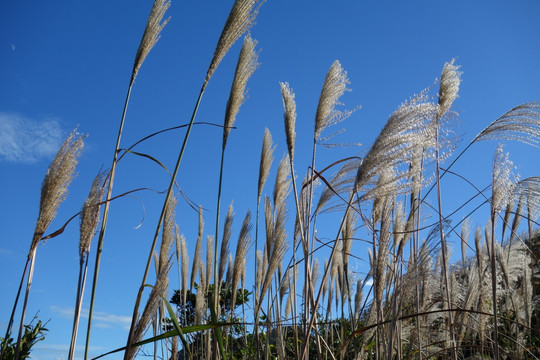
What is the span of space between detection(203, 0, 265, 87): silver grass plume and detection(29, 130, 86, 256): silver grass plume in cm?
81

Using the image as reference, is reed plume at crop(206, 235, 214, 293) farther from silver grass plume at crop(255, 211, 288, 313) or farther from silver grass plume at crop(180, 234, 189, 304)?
silver grass plume at crop(255, 211, 288, 313)

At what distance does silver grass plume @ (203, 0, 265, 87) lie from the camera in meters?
2.08

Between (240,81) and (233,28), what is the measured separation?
0.58 meters

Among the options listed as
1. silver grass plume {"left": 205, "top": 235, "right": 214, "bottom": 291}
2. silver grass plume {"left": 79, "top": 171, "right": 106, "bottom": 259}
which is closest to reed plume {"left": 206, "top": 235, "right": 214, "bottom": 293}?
silver grass plume {"left": 205, "top": 235, "right": 214, "bottom": 291}

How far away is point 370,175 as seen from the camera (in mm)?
2186

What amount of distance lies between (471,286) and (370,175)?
144 centimetres

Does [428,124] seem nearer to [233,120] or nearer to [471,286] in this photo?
[233,120]

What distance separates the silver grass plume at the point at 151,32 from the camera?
7.05 ft

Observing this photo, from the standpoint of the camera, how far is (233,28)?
210 cm

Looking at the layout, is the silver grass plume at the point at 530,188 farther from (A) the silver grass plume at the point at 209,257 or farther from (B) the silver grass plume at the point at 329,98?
(A) the silver grass plume at the point at 209,257

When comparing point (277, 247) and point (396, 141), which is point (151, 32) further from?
point (277, 247)

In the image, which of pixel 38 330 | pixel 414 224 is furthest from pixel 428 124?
pixel 38 330

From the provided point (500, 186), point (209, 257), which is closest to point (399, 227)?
point (500, 186)

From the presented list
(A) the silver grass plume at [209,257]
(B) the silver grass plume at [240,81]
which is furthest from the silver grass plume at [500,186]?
(A) the silver grass plume at [209,257]
